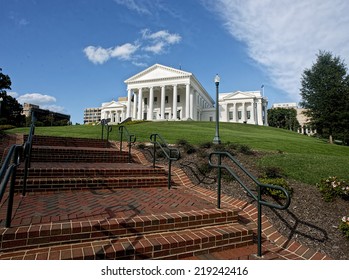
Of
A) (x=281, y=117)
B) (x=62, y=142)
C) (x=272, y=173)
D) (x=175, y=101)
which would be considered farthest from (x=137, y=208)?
(x=281, y=117)

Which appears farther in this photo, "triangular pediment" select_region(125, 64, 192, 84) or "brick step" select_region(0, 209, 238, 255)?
"triangular pediment" select_region(125, 64, 192, 84)

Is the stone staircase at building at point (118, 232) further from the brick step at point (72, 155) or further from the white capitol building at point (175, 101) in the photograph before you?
the white capitol building at point (175, 101)

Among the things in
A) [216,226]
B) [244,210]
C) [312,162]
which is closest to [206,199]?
[244,210]

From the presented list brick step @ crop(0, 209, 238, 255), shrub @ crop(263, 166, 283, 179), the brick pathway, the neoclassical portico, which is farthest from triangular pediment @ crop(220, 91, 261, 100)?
brick step @ crop(0, 209, 238, 255)

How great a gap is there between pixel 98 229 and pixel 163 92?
185 feet

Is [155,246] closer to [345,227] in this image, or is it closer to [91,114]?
[345,227]

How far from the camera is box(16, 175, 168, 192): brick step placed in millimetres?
4754

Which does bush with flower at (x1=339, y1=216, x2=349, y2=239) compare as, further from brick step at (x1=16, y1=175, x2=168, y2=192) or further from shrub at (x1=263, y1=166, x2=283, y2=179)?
brick step at (x1=16, y1=175, x2=168, y2=192)

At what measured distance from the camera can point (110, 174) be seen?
19.2 ft

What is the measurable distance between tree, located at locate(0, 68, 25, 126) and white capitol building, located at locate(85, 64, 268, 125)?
20.1 meters

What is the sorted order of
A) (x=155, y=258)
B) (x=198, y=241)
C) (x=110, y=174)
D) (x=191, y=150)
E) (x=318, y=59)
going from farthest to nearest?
(x=318, y=59) → (x=191, y=150) → (x=110, y=174) → (x=198, y=241) → (x=155, y=258)

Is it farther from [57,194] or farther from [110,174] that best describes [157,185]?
[57,194]

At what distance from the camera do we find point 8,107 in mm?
44188

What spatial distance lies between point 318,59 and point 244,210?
1252 inches
